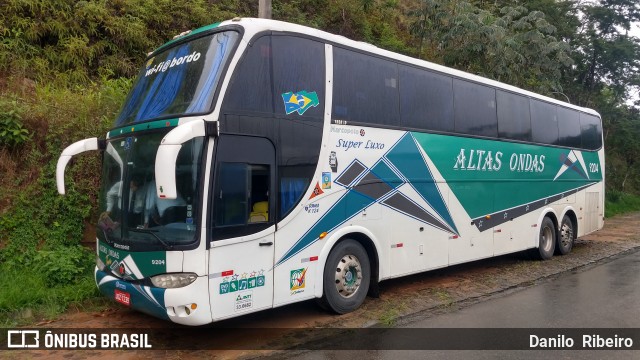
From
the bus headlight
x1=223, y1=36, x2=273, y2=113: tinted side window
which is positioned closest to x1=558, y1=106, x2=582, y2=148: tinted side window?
x1=223, y1=36, x2=273, y2=113: tinted side window

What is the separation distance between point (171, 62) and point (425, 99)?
13.2 feet

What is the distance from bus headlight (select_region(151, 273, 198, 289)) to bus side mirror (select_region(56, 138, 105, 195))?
202cm

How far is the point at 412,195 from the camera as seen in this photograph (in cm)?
795

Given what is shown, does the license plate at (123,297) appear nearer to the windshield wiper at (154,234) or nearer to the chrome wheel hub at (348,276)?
the windshield wiper at (154,234)

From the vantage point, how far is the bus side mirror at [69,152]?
6332 mm

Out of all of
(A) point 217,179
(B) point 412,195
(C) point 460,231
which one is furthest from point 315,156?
(C) point 460,231

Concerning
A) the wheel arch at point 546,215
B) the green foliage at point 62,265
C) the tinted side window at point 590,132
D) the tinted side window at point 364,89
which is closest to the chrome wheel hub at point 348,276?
the tinted side window at point 364,89

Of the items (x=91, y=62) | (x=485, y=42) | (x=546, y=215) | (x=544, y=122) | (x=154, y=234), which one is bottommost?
(x=546, y=215)

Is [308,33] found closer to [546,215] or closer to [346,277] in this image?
[346,277]

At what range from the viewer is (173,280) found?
17.3ft

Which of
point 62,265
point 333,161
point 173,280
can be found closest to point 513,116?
point 333,161

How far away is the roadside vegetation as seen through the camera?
7527 millimetres

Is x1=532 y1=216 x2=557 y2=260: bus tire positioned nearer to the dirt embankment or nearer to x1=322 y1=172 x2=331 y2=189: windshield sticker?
the dirt embankment

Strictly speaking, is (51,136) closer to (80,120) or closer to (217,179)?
(80,120)
